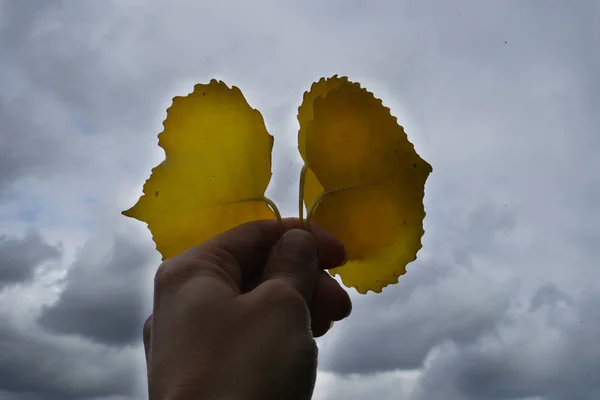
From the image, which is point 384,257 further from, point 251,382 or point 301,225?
point 251,382

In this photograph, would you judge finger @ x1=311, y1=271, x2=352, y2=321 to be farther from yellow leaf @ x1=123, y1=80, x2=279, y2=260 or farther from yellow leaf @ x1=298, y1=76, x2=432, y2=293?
yellow leaf @ x1=123, y1=80, x2=279, y2=260

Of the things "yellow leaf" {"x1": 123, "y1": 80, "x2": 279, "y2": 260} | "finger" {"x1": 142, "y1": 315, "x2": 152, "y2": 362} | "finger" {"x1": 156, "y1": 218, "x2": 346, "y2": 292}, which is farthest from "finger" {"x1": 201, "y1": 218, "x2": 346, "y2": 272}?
"finger" {"x1": 142, "y1": 315, "x2": 152, "y2": 362}

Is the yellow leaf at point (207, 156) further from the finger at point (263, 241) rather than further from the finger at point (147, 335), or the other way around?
the finger at point (147, 335)

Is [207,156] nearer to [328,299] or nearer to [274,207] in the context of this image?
[274,207]

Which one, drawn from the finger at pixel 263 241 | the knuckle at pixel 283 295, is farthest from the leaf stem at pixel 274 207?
the knuckle at pixel 283 295

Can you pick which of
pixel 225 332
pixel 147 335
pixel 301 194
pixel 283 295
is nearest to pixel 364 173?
pixel 301 194

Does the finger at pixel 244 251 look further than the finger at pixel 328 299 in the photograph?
No

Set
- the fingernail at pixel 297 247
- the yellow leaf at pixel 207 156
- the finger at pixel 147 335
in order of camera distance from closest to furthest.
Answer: the finger at pixel 147 335
the fingernail at pixel 297 247
the yellow leaf at pixel 207 156

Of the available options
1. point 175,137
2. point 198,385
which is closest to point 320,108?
point 175,137
